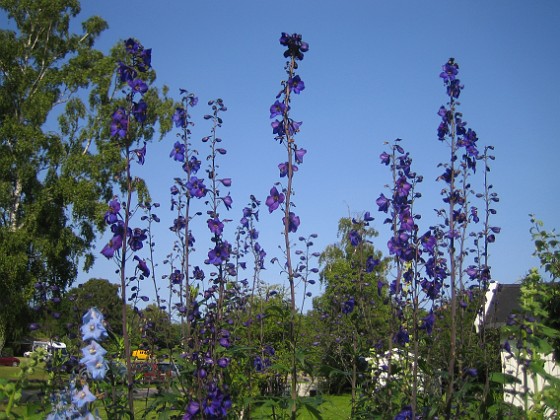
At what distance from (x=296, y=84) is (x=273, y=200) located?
2.50 feet

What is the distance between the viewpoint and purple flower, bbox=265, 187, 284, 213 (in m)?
3.51

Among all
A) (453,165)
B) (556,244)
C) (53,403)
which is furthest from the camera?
(556,244)

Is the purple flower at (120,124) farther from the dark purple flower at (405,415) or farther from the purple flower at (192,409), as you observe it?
the dark purple flower at (405,415)

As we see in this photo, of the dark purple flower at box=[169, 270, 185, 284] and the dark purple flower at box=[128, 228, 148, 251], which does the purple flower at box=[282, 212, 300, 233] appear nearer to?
the dark purple flower at box=[128, 228, 148, 251]

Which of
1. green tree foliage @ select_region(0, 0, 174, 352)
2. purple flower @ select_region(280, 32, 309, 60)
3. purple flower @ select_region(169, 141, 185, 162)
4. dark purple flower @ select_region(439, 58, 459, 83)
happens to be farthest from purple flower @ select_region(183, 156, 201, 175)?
green tree foliage @ select_region(0, 0, 174, 352)

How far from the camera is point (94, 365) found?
2371 mm

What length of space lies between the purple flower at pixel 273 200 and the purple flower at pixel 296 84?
2.17ft

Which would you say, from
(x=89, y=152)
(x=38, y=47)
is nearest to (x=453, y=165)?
(x=89, y=152)

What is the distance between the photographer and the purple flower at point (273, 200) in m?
3.51

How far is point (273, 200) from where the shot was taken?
3527 millimetres

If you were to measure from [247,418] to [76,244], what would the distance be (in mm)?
16929

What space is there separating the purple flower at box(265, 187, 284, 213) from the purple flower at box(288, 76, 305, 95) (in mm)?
661

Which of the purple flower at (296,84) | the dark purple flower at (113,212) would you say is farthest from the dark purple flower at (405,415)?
the purple flower at (296,84)

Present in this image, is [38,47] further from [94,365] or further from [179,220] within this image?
[94,365]
